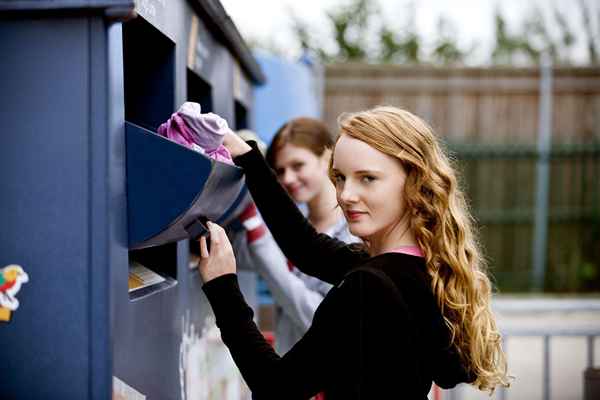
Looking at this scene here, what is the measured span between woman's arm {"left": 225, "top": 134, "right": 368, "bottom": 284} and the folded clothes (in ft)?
1.12

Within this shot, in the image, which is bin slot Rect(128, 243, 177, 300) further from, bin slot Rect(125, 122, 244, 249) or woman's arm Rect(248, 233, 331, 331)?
woman's arm Rect(248, 233, 331, 331)

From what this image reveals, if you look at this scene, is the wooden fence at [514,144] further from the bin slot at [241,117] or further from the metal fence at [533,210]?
the bin slot at [241,117]

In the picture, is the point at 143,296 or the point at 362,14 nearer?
the point at 143,296

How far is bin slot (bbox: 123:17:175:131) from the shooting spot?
68.1 inches

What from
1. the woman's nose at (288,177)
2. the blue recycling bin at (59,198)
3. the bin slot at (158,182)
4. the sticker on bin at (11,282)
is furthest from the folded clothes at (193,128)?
the woman's nose at (288,177)

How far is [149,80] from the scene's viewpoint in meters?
1.77

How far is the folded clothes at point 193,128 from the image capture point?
4.88 ft

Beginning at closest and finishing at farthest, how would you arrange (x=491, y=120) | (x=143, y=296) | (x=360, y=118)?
(x=143, y=296)
(x=360, y=118)
(x=491, y=120)

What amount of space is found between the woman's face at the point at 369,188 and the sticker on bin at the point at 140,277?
48cm

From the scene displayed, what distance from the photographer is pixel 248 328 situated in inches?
57.7

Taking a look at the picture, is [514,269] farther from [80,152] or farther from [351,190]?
→ [80,152]

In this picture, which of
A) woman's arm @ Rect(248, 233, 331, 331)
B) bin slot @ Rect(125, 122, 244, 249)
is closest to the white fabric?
woman's arm @ Rect(248, 233, 331, 331)

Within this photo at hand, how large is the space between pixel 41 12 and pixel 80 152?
0.25 m

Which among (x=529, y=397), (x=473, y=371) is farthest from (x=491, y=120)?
(x=473, y=371)
